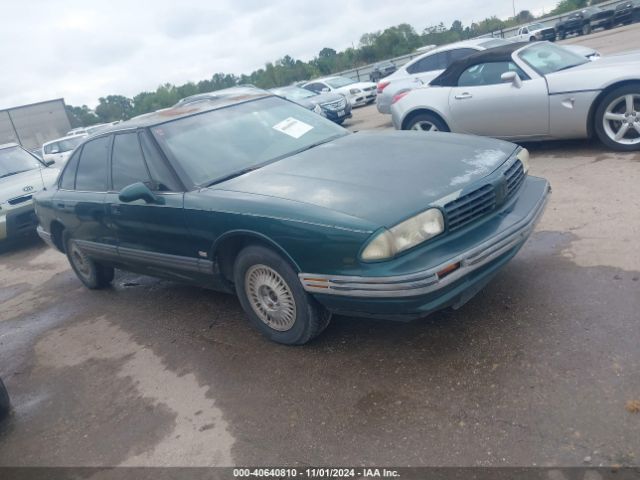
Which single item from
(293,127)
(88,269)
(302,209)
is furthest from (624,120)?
(88,269)

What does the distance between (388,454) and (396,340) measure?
1.05m

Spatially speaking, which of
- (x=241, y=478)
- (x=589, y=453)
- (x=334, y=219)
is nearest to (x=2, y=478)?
(x=241, y=478)

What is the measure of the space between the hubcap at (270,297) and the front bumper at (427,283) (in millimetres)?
307

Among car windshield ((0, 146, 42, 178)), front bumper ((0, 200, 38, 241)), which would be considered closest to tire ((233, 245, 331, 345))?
front bumper ((0, 200, 38, 241))

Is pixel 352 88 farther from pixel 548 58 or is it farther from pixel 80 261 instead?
pixel 80 261

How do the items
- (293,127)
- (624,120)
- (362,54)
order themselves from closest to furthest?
1. (293,127)
2. (624,120)
3. (362,54)

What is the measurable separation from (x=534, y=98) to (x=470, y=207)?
159 inches

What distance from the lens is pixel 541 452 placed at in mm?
2385

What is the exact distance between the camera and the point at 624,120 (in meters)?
6.08

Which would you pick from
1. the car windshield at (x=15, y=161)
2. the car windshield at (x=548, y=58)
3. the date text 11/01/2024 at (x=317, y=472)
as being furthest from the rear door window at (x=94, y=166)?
the car windshield at (x=548, y=58)

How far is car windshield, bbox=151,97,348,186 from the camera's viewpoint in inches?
157

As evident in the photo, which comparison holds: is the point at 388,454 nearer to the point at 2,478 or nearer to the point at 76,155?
the point at 2,478

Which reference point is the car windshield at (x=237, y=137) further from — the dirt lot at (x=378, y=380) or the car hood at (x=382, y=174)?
the dirt lot at (x=378, y=380)

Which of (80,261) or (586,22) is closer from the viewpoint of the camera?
(80,261)
